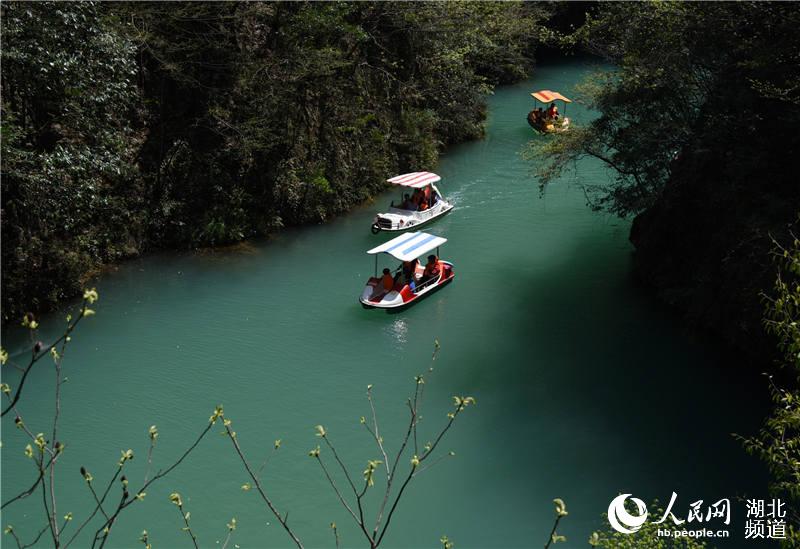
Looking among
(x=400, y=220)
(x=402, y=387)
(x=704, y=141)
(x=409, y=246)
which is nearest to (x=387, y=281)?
(x=409, y=246)

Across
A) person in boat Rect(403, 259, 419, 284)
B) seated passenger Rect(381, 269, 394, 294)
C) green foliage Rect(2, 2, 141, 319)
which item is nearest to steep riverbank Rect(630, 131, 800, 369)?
person in boat Rect(403, 259, 419, 284)

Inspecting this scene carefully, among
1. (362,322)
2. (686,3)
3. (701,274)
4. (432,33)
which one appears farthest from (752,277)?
(432,33)

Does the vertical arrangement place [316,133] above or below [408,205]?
above

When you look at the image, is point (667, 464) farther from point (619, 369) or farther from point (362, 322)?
point (362, 322)

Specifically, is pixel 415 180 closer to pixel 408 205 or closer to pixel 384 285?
pixel 408 205

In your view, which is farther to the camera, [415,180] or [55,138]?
[415,180]

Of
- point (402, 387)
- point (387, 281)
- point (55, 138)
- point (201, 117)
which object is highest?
point (55, 138)
